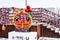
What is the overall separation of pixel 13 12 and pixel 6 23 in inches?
7.7

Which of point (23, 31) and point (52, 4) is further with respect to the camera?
point (52, 4)

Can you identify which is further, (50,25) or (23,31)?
(50,25)

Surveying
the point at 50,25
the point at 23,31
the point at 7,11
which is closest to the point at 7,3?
the point at 7,11

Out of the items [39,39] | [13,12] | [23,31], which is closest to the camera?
[23,31]

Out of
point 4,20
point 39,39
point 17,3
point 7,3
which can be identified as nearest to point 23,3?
point 17,3

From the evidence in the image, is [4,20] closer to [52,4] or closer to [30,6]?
[30,6]

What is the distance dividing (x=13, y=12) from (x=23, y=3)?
0.20 metres

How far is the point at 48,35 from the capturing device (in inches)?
79.7

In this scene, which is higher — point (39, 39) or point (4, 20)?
point (4, 20)

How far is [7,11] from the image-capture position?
215 centimetres

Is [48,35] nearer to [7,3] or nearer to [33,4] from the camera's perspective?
[33,4]

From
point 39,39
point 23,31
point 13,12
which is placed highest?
point 13,12

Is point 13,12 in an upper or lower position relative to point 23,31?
upper

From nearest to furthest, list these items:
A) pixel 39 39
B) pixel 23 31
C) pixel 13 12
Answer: pixel 23 31 → pixel 39 39 → pixel 13 12
